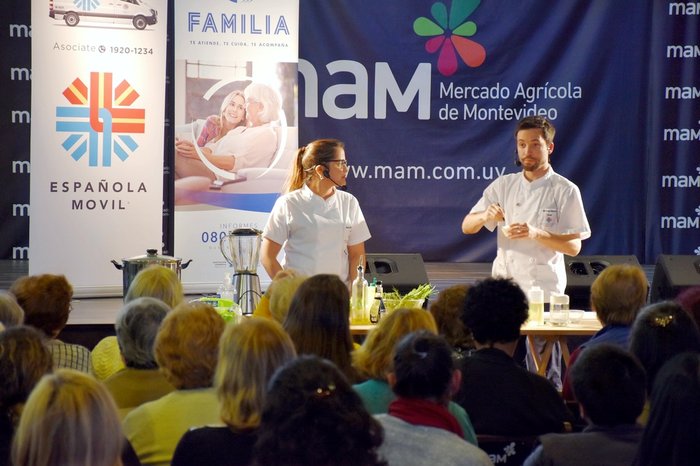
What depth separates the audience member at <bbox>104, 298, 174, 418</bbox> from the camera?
2.78m

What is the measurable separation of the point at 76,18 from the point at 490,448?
4827 mm

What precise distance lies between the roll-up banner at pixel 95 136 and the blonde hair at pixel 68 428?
5.06 meters

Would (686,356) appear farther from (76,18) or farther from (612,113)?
(612,113)

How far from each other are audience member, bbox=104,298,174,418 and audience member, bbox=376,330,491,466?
0.88 meters

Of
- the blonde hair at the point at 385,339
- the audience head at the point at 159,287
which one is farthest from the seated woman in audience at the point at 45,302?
the blonde hair at the point at 385,339

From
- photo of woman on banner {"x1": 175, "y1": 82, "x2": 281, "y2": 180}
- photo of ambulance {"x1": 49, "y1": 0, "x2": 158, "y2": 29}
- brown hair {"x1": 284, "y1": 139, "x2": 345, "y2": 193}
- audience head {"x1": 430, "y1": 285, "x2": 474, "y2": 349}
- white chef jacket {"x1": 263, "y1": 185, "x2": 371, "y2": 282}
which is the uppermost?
photo of ambulance {"x1": 49, "y1": 0, "x2": 158, "y2": 29}

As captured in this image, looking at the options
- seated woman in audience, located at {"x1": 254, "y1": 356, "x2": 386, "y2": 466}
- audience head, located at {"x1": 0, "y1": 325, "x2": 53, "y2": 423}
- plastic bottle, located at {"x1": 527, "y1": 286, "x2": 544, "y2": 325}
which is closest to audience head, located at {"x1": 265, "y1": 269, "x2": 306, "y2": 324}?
audience head, located at {"x1": 0, "y1": 325, "x2": 53, "y2": 423}

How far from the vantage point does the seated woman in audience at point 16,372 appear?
218 centimetres

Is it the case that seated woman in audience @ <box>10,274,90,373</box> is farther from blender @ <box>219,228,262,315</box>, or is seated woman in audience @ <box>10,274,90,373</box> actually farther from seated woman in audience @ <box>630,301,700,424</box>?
seated woman in audience @ <box>630,301,700,424</box>

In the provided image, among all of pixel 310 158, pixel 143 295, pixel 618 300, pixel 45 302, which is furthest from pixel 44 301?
pixel 618 300

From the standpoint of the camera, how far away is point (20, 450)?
5.61ft

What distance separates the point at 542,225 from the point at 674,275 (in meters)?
1.16

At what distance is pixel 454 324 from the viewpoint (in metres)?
3.28

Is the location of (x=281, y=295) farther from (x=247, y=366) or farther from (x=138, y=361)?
(x=247, y=366)
